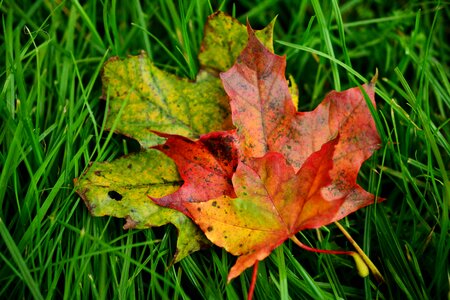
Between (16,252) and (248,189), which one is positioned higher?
(248,189)

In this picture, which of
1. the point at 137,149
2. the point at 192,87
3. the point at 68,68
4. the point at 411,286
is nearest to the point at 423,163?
the point at 411,286

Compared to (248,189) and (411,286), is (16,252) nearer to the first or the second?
(248,189)

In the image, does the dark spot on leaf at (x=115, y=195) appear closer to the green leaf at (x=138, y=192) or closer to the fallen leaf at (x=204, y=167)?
the green leaf at (x=138, y=192)

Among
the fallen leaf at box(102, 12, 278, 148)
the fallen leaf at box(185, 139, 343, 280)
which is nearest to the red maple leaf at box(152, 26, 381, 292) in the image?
the fallen leaf at box(185, 139, 343, 280)

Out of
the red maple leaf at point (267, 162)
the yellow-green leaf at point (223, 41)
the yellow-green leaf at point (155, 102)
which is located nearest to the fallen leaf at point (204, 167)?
the red maple leaf at point (267, 162)

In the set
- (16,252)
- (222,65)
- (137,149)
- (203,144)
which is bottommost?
(16,252)

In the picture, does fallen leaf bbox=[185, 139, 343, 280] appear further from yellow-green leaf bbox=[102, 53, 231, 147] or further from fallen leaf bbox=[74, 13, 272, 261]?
yellow-green leaf bbox=[102, 53, 231, 147]
